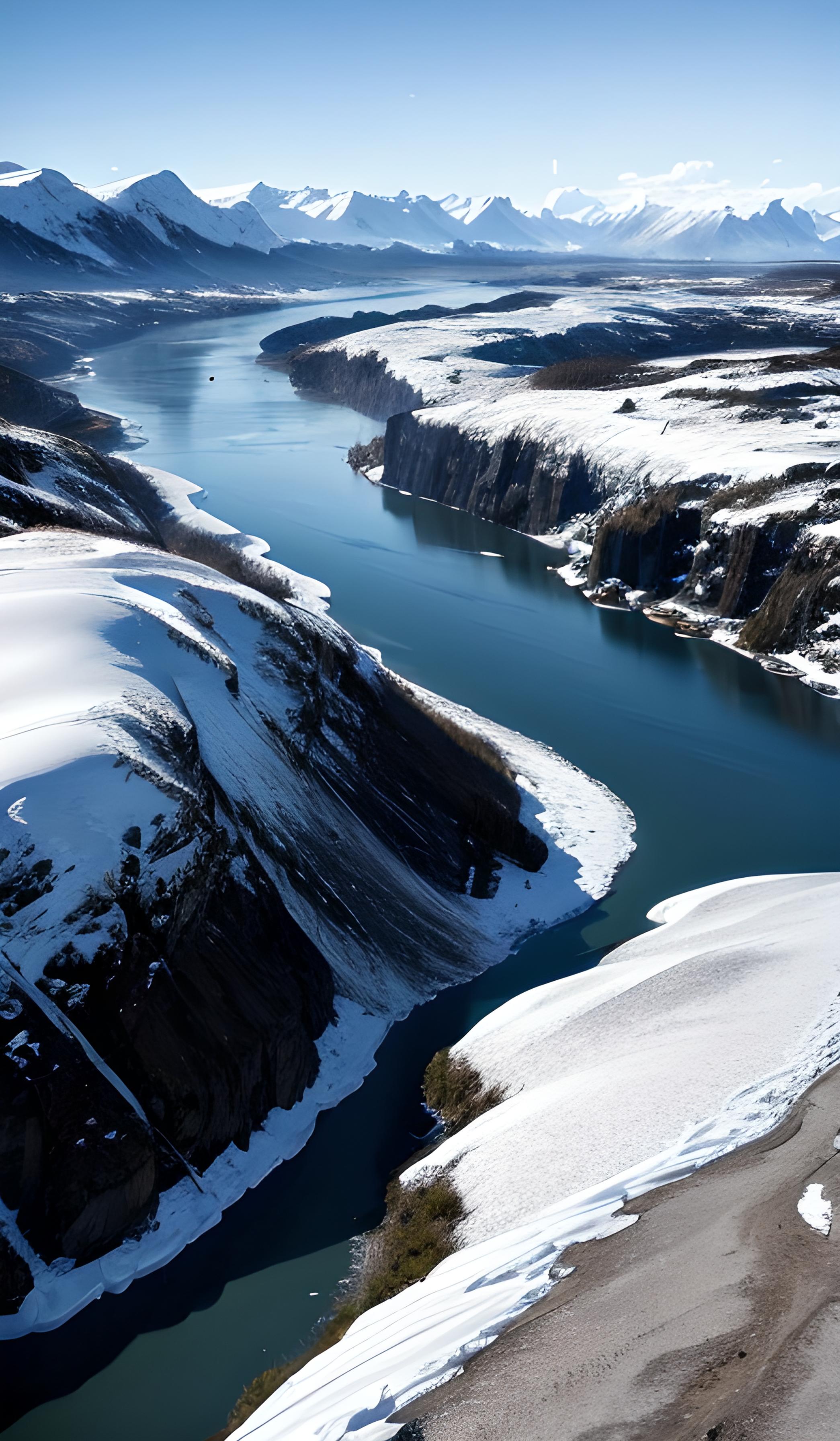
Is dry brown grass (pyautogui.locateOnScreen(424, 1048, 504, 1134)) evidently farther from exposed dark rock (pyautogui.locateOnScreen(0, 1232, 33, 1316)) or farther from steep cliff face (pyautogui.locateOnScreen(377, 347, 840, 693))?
steep cliff face (pyautogui.locateOnScreen(377, 347, 840, 693))

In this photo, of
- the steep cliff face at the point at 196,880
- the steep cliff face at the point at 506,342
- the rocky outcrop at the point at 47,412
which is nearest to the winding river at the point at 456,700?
the steep cliff face at the point at 196,880

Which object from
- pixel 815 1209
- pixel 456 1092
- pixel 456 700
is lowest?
pixel 456 1092

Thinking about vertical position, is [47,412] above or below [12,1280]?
above

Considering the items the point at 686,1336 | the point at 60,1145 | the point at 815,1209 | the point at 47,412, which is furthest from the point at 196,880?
the point at 47,412

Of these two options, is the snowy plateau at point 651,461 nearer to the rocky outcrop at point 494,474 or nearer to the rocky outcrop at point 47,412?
the rocky outcrop at point 494,474

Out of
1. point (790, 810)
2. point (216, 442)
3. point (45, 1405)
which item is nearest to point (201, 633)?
point (45, 1405)

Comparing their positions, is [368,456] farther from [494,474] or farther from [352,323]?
[352,323]

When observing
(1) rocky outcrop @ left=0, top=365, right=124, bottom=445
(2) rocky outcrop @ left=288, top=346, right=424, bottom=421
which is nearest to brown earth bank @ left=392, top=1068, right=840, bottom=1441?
(1) rocky outcrop @ left=0, top=365, right=124, bottom=445
